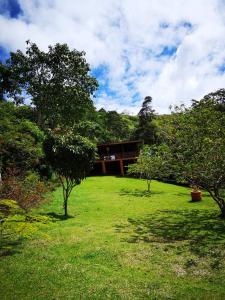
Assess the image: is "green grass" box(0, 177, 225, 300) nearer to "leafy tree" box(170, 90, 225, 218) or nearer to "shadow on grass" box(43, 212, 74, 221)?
"shadow on grass" box(43, 212, 74, 221)

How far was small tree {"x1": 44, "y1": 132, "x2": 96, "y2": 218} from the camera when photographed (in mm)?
15227

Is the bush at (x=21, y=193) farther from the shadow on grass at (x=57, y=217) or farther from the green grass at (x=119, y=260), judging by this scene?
the green grass at (x=119, y=260)

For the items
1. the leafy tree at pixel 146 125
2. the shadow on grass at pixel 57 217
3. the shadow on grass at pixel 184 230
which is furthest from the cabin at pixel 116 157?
the shadow on grass at pixel 57 217

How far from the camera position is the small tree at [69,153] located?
15.2 m

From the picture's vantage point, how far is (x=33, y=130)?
24844 millimetres

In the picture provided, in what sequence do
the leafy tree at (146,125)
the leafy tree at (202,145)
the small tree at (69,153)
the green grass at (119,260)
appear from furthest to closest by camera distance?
the leafy tree at (146,125)
the small tree at (69,153)
the leafy tree at (202,145)
the green grass at (119,260)

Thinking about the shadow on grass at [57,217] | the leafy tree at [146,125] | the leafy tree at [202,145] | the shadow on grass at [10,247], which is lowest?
the shadow on grass at [10,247]

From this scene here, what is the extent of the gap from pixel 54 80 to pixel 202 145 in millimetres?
25353

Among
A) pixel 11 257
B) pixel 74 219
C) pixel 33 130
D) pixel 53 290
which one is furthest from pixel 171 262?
pixel 33 130

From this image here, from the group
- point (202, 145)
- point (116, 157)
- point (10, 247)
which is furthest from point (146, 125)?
point (10, 247)

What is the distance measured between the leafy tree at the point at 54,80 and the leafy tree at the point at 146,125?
19.2 meters

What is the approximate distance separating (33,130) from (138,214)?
12.5m

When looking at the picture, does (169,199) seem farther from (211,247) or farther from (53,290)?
(53,290)

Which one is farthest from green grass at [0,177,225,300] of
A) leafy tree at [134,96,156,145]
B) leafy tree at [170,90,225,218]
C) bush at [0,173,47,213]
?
leafy tree at [134,96,156,145]
